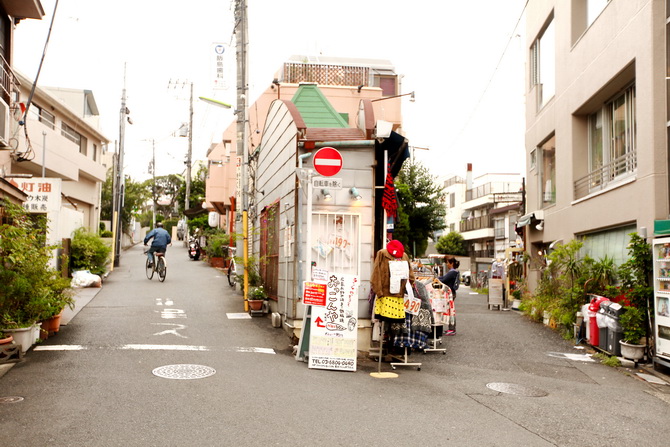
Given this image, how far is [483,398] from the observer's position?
7.34 meters

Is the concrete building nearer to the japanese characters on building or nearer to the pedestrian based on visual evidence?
the pedestrian

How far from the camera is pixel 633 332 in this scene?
982 cm

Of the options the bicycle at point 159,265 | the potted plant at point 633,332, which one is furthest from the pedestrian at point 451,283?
the bicycle at point 159,265

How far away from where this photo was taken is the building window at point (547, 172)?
18.1 metres

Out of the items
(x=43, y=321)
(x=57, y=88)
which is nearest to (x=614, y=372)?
(x=43, y=321)

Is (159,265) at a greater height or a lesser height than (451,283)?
greater

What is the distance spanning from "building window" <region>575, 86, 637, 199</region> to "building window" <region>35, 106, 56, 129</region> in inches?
801

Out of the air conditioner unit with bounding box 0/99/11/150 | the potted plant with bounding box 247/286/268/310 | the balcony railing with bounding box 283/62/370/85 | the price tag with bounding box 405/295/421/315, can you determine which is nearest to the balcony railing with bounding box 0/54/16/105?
Answer: the air conditioner unit with bounding box 0/99/11/150

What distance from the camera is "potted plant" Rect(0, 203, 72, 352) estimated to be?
8.61m

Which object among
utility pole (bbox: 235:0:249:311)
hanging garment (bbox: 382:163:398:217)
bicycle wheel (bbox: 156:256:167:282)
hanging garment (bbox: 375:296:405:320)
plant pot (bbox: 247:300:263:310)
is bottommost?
plant pot (bbox: 247:300:263:310)

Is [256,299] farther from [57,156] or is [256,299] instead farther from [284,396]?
[57,156]

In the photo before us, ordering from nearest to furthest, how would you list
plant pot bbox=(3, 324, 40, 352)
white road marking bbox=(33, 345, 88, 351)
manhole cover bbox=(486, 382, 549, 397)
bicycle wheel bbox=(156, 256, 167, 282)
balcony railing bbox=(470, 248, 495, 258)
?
manhole cover bbox=(486, 382, 549, 397) < plant pot bbox=(3, 324, 40, 352) < white road marking bbox=(33, 345, 88, 351) < bicycle wheel bbox=(156, 256, 167, 282) < balcony railing bbox=(470, 248, 495, 258)

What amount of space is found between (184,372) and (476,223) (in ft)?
152

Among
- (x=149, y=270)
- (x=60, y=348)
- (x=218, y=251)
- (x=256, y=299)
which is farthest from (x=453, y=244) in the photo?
(x=60, y=348)
